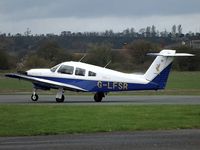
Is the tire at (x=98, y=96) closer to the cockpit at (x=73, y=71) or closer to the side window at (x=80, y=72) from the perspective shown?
the cockpit at (x=73, y=71)

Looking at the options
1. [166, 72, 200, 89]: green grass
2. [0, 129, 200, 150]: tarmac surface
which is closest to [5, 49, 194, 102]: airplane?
[0, 129, 200, 150]: tarmac surface

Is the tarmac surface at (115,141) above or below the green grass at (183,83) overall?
above

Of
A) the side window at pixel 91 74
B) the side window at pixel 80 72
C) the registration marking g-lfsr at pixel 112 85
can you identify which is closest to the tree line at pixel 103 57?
Result: the side window at pixel 80 72

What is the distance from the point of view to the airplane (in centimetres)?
3431

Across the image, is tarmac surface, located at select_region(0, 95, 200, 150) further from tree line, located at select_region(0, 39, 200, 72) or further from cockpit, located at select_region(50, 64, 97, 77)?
tree line, located at select_region(0, 39, 200, 72)

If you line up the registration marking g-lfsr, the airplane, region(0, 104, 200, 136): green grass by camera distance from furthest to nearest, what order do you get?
the airplane, the registration marking g-lfsr, region(0, 104, 200, 136): green grass

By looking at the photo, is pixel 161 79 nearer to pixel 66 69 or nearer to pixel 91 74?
pixel 91 74

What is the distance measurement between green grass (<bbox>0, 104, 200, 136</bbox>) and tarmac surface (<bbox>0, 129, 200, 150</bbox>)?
1.20 m

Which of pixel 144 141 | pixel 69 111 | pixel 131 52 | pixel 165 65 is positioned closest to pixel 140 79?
pixel 165 65

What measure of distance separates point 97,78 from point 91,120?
14.3m

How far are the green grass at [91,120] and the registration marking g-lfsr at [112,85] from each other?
917 cm

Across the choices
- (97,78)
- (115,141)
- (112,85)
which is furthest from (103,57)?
(115,141)

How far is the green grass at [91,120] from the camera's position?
58.9ft

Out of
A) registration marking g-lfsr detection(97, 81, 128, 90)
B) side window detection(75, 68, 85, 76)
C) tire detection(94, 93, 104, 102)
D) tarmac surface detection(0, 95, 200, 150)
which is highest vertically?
tarmac surface detection(0, 95, 200, 150)
